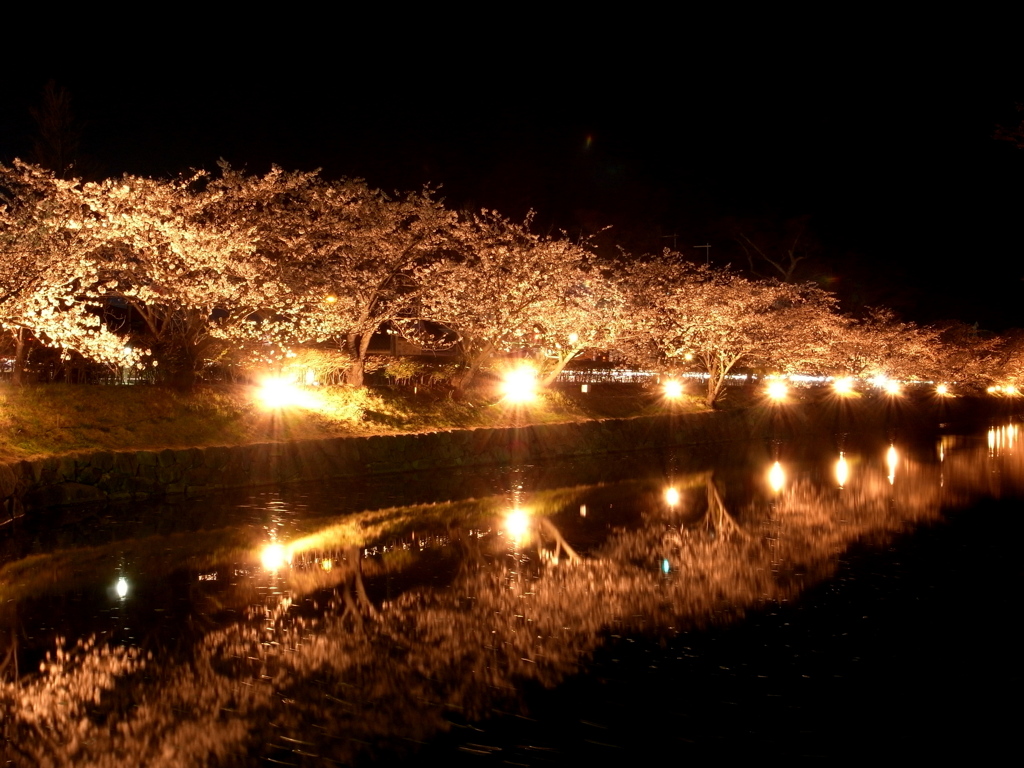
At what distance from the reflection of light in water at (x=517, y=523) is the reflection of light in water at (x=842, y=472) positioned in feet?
26.3

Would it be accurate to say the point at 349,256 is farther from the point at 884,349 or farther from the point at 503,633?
the point at 884,349

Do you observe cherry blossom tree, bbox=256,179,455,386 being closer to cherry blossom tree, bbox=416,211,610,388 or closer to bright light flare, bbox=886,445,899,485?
cherry blossom tree, bbox=416,211,610,388

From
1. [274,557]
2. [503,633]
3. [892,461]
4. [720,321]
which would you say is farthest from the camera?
[720,321]

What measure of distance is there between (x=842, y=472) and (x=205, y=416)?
15349 mm

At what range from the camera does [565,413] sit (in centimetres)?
2797

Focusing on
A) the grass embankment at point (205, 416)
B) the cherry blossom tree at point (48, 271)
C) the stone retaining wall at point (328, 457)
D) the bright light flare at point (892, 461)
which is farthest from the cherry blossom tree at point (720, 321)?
the cherry blossom tree at point (48, 271)

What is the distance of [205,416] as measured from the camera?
19.3 metres

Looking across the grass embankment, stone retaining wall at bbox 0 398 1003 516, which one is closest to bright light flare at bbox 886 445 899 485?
stone retaining wall at bbox 0 398 1003 516

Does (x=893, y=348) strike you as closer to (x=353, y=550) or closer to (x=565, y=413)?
(x=565, y=413)

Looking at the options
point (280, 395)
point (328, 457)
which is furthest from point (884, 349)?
point (328, 457)

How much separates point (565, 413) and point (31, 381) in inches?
604

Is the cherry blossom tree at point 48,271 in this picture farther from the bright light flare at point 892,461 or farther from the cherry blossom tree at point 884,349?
the cherry blossom tree at point 884,349

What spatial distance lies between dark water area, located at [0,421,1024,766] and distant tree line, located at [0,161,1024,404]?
5.37 meters

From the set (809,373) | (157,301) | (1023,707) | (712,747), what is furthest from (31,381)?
(809,373)
